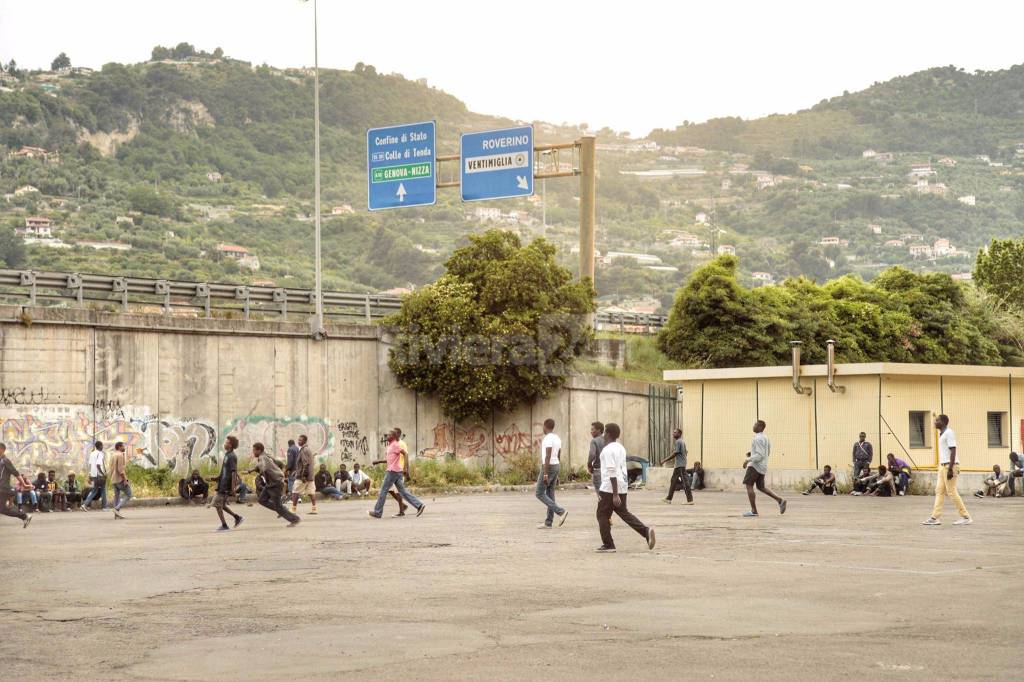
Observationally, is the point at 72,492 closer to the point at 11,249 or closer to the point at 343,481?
the point at 343,481

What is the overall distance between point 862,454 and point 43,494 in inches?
750

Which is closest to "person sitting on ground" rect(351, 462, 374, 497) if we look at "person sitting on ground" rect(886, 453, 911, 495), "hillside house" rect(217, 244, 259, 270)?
"person sitting on ground" rect(886, 453, 911, 495)

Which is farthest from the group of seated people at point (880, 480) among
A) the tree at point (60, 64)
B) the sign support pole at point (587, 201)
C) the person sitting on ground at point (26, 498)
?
the tree at point (60, 64)

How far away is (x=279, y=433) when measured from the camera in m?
36.5

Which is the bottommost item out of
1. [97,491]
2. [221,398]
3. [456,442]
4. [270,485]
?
[97,491]

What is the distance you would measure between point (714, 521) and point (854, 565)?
732 cm

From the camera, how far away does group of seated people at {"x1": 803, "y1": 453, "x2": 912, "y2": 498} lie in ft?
101

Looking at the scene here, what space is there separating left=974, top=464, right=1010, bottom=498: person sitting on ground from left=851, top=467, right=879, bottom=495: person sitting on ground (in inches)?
96.9

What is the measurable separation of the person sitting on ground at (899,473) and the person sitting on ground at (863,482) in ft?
1.54

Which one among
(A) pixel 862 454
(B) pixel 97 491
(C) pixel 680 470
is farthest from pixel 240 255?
(C) pixel 680 470

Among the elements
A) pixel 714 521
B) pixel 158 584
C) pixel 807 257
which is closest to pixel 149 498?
pixel 714 521

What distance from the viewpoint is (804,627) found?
10016 mm

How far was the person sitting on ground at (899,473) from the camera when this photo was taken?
3120 cm

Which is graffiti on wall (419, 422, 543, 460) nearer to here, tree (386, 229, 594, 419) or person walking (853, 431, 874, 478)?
tree (386, 229, 594, 419)
